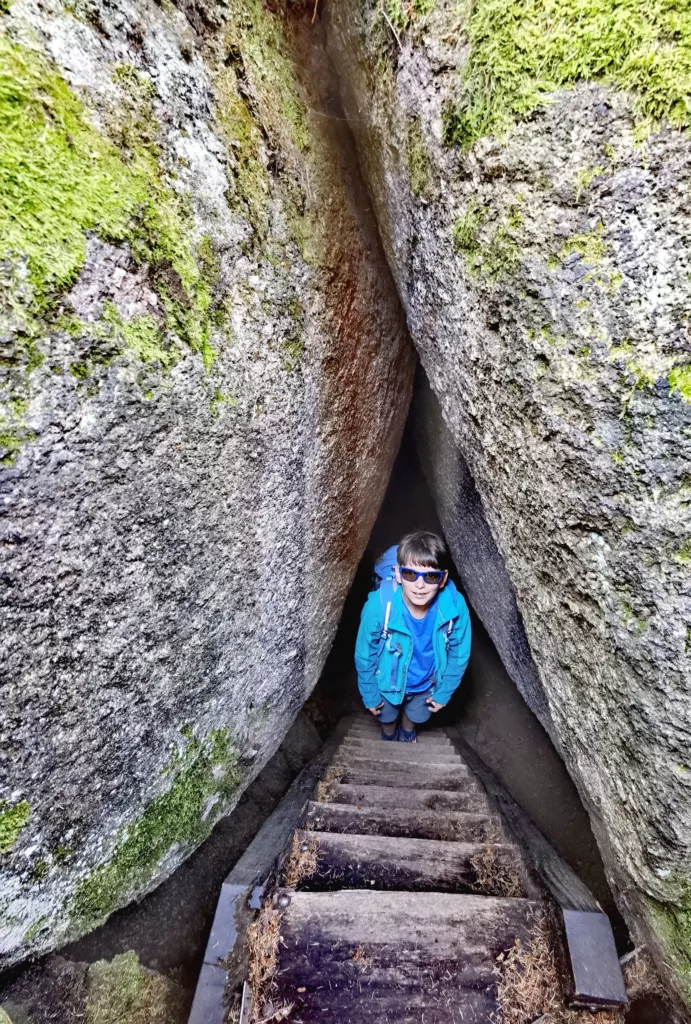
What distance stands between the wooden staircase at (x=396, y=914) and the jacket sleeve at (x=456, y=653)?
1.10 metres

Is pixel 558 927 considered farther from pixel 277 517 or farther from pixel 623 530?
pixel 277 517

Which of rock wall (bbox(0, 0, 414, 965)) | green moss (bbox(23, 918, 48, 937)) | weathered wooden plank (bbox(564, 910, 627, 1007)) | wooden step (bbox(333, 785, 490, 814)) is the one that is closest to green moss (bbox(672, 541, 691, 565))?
rock wall (bbox(0, 0, 414, 965))

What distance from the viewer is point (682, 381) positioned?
179 cm

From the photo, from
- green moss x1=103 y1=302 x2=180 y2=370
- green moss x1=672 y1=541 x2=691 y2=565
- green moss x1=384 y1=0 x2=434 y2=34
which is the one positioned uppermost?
green moss x1=384 y1=0 x2=434 y2=34

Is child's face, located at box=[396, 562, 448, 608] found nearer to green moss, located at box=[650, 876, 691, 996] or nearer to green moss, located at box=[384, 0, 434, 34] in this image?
green moss, located at box=[650, 876, 691, 996]

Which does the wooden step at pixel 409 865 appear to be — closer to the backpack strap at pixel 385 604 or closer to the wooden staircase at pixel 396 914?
the wooden staircase at pixel 396 914

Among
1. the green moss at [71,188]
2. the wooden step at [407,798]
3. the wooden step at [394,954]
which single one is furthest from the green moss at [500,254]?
A: the wooden step at [407,798]

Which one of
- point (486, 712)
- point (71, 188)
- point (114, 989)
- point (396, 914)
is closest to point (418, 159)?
point (71, 188)

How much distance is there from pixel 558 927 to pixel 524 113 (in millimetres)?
3973

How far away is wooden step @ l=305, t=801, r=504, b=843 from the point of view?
11.6 feet

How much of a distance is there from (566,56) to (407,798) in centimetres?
441

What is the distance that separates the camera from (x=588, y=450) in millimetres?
2107

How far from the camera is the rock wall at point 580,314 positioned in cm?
175

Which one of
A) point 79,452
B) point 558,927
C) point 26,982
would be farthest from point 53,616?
point 558,927
